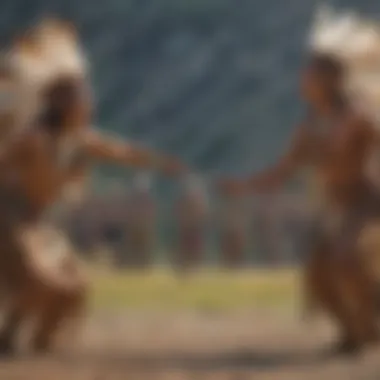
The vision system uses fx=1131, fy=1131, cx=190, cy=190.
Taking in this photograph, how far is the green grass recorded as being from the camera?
65.7 inches

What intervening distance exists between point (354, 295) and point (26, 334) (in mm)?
493

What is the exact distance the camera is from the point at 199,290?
1681 mm

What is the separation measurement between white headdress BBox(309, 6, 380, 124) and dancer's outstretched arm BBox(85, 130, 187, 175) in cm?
28

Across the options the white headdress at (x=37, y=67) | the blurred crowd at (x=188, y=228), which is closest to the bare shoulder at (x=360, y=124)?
the blurred crowd at (x=188, y=228)

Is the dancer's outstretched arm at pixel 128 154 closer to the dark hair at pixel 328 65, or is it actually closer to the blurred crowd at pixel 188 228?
the blurred crowd at pixel 188 228

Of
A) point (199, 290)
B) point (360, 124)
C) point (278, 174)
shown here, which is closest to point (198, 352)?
point (199, 290)

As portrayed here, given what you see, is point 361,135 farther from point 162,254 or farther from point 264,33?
point 162,254

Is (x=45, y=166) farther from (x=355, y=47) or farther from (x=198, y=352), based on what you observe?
(x=355, y=47)

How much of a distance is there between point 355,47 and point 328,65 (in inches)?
1.9

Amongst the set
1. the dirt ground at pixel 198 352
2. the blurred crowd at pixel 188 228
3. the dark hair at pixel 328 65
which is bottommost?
the dirt ground at pixel 198 352

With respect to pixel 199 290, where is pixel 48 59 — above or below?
above

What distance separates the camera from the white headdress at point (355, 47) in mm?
1702

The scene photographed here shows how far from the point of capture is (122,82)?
67.3 inches

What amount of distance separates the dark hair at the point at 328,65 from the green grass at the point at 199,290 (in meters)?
0.30
